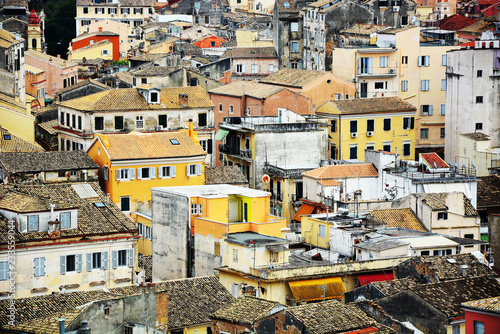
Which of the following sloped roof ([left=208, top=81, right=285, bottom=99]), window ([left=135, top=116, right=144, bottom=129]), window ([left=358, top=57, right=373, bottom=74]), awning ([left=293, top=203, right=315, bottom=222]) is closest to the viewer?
awning ([left=293, top=203, right=315, bottom=222])

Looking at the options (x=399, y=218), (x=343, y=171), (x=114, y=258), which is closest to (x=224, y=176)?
(x=343, y=171)

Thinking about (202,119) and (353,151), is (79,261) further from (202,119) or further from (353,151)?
(353,151)

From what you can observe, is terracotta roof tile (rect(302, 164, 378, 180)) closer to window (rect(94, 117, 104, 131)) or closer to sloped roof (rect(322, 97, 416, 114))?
sloped roof (rect(322, 97, 416, 114))

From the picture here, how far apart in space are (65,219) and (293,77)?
1767 inches

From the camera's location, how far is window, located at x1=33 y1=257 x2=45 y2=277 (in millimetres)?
55219

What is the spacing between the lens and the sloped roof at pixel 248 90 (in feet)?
305

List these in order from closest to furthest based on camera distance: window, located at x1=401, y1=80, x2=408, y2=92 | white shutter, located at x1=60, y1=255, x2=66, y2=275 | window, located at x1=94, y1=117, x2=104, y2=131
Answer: white shutter, located at x1=60, y1=255, x2=66, y2=275, window, located at x1=94, y1=117, x2=104, y2=131, window, located at x1=401, y1=80, x2=408, y2=92

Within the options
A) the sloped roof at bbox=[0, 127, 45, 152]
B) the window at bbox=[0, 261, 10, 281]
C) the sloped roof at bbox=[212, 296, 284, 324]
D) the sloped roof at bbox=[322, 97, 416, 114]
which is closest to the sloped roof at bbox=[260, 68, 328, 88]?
the sloped roof at bbox=[322, 97, 416, 114]

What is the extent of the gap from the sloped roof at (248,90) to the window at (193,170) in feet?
54.7

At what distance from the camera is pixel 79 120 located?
85250 millimetres

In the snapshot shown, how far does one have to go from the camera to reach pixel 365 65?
97875 mm

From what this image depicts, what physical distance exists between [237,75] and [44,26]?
200 feet

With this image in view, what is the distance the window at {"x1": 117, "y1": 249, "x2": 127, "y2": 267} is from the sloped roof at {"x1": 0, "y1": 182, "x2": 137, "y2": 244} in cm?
101

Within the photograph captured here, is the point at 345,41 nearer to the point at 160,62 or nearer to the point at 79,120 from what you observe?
the point at 160,62
